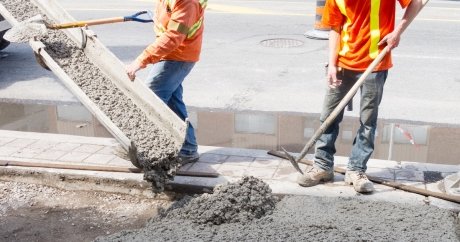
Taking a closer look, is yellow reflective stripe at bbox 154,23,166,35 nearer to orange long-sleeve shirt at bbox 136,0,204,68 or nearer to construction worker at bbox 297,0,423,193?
orange long-sleeve shirt at bbox 136,0,204,68

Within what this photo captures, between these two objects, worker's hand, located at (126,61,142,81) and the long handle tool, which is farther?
worker's hand, located at (126,61,142,81)

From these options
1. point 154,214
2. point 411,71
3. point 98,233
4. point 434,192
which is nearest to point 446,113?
point 411,71

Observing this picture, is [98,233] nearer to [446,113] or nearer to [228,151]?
[228,151]

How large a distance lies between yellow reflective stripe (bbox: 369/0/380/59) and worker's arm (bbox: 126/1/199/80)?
140 centimetres

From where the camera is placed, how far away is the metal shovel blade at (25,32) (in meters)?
5.29

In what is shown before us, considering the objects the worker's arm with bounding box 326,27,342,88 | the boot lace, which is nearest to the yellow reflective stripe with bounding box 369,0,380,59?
the worker's arm with bounding box 326,27,342,88

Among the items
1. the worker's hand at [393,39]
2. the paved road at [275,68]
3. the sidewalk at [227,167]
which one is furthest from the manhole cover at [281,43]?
the worker's hand at [393,39]

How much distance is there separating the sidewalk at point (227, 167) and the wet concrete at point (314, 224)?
23 centimetres

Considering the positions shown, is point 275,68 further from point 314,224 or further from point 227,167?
point 314,224

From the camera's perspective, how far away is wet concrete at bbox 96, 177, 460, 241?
3.52 m

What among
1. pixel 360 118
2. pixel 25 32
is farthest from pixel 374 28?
pixel 25 32

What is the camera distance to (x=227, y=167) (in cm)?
486

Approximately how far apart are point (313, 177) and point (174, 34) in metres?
1.64

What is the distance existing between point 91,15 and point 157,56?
10322 millimetres
